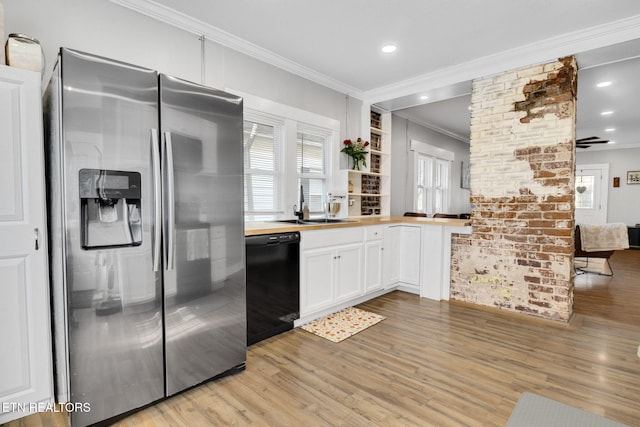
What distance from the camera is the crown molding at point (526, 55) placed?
9.04 ft

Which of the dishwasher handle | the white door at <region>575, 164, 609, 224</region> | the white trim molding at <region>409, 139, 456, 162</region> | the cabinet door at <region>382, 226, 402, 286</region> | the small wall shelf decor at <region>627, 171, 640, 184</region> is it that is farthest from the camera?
the white door at <region>575, 164, 609, 224</region>

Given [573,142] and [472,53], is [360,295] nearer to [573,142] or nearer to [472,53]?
[573,142]

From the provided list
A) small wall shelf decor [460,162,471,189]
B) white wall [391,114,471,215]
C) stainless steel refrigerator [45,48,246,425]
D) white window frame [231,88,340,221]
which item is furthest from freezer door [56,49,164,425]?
small wall shelf decor [460,162,471,189]

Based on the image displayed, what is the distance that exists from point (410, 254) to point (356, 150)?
1.50 m

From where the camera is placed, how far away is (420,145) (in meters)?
6.22

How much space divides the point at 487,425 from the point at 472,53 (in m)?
3.25

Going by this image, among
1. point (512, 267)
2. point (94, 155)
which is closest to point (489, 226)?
point (512, 267)

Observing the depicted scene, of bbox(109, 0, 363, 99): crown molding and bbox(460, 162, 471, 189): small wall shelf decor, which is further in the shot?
bbox(460, 162, 471, 189): small wall shelf decor

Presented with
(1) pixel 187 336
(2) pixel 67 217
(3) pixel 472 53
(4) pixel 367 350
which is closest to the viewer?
(2) pixel 67 217

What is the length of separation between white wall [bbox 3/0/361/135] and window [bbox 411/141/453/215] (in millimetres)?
3377

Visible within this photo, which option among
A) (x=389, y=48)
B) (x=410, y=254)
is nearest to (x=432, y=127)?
(x=410, y=254)

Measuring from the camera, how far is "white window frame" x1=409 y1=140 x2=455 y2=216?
6152mm

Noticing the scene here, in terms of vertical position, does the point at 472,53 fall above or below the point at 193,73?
above

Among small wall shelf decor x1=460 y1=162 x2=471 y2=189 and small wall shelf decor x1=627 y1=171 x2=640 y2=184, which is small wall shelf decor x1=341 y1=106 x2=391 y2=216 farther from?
small wall shelf decor x1=627 y1=171 x2=640 y2=184
